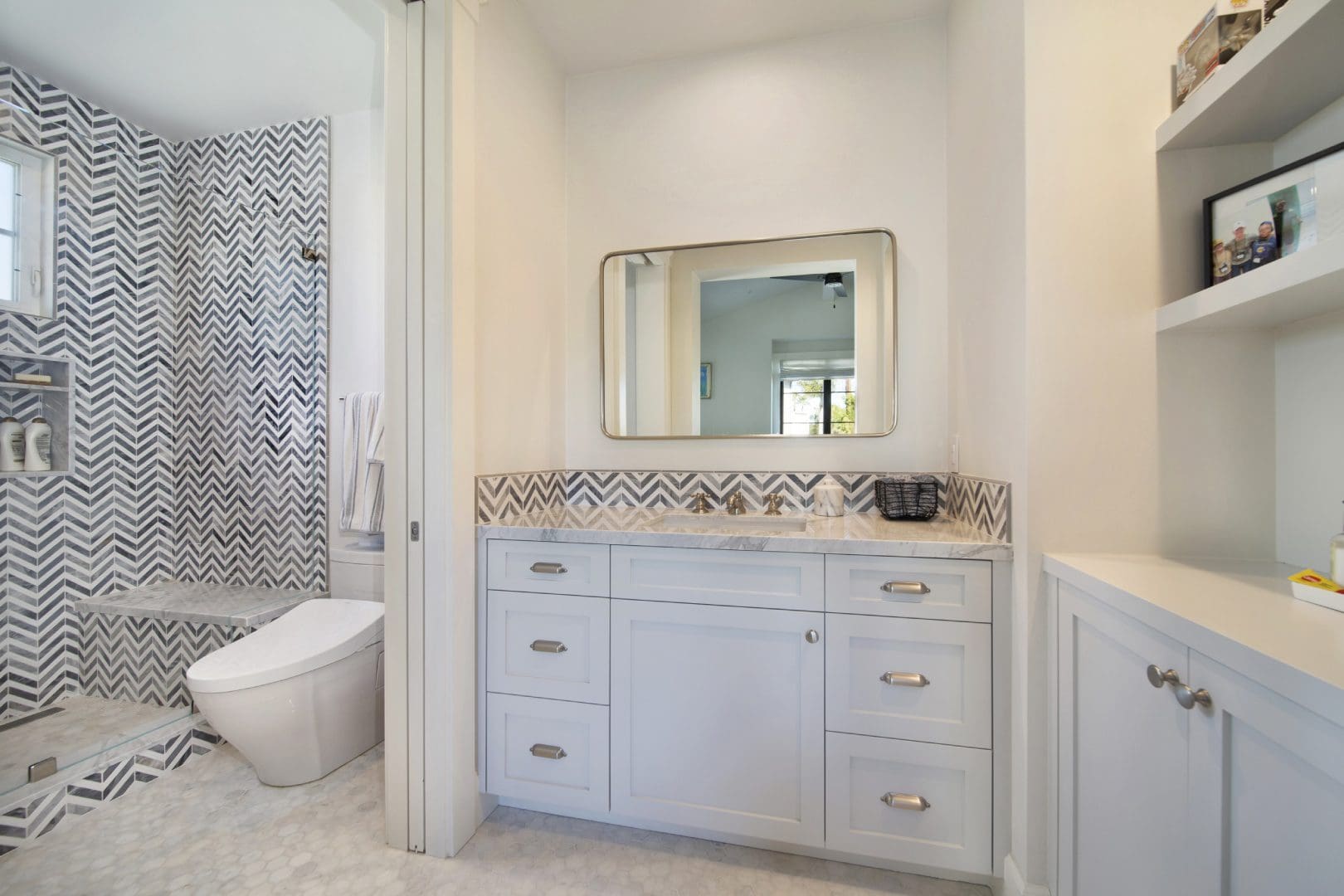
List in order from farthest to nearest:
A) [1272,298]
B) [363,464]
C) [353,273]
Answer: [353,273], [363,464], [1272,298]

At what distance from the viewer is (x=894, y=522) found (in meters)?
1.63

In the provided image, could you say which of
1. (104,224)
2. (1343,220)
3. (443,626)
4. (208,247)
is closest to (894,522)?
(1343,220)

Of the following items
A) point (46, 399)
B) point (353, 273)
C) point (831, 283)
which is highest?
point (353, 273)

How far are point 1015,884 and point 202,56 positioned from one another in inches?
143

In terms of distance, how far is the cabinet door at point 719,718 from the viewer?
4.49 feet

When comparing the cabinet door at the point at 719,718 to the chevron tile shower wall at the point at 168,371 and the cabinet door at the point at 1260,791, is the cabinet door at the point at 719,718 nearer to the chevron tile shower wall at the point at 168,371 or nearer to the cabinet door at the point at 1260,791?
the cabinet door at the point at 1260,791

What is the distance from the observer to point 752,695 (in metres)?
1.40

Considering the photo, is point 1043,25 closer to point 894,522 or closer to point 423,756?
point 894,522

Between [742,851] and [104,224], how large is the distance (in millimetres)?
3490

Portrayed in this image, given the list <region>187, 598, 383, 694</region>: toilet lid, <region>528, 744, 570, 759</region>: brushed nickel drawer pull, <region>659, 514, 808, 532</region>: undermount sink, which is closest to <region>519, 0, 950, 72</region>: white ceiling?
<region>659, 514, 808, 532</region>: undermount sink

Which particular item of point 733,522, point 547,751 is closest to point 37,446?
point 547,751

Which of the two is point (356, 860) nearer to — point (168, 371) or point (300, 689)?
point (300, 689)

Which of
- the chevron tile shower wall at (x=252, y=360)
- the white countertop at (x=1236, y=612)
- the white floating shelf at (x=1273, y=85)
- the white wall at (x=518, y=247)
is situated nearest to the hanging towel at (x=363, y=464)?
Answer: the chevron tile shower wall at (x=252, y=360)

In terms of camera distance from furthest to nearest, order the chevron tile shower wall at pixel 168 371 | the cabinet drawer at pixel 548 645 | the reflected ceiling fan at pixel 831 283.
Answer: the chevron tile shower wall at pixel 168 371, the reflected ceiling fan at pixel 831 283, the cabinet drawer at pixel 548 645
